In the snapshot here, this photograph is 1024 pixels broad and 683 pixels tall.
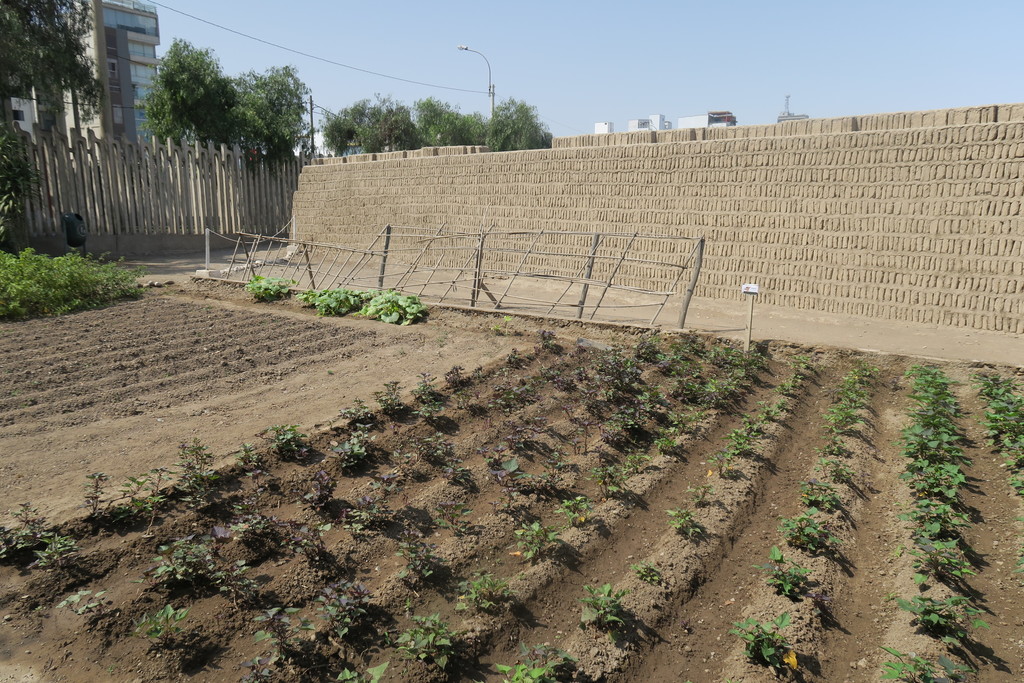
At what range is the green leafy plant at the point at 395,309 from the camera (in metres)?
8.65

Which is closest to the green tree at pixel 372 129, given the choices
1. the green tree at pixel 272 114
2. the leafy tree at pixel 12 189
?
the green tree at pixel 272 114

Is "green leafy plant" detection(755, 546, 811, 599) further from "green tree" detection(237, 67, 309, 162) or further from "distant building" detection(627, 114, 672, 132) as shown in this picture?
"distant building" detection(627, 114, 672, 132)

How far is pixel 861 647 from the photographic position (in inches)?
122

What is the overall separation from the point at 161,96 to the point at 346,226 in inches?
452

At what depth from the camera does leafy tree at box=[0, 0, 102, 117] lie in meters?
14.9

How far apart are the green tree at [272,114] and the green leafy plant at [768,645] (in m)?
20.5

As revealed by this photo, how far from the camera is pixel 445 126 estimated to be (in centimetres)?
3528

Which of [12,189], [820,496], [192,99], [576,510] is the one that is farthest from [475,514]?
[192,99]

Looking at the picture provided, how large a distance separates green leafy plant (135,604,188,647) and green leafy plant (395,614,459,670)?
90 cm

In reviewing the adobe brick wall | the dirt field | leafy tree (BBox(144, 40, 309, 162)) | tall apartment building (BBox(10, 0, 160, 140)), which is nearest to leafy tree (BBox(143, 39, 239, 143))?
leafy tree (BBox(144, 40, 309, 162))

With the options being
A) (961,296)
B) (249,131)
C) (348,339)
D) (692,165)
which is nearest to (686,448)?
(348,339)

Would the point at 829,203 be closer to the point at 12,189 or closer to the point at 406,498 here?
the point at 406,498

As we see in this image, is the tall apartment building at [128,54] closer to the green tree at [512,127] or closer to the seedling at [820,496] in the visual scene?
the green tree at [512,127]

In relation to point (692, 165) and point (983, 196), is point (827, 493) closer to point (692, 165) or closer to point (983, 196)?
point (983, 196)
